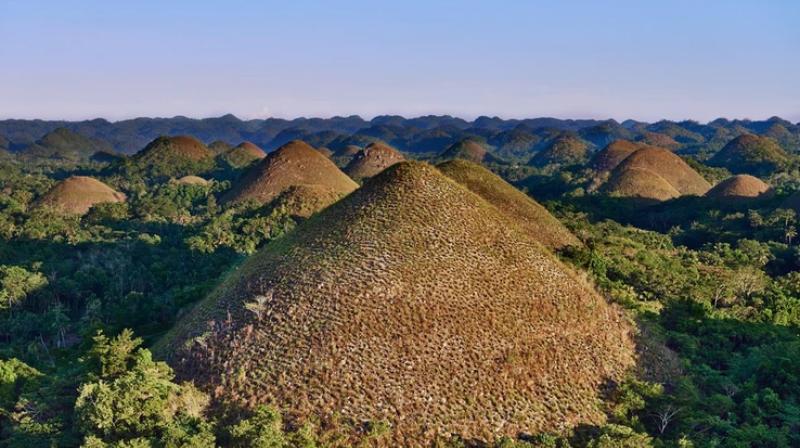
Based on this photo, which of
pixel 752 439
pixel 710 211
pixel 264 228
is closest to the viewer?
pixel 752 439

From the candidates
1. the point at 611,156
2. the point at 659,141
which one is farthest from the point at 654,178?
the point at 659,141

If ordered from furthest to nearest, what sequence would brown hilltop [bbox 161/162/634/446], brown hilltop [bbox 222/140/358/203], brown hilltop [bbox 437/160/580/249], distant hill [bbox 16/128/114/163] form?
distant hill [bbox 16/128/114/163] < brown hilltop [bbox 222/140/358/203] < brown hilltop [bbox 437/160/580/249] < brown hilltop [bbox 161/162/634/446]

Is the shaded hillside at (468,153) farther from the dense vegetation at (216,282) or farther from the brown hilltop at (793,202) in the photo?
the brown hilltop at (793,202)

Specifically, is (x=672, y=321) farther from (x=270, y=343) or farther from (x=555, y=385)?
(x=270, y=343)

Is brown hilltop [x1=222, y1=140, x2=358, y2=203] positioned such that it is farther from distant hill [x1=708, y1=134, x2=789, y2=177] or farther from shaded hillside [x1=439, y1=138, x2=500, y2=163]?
distant hill [x1=708, y1=134, x2=789, y2=177]

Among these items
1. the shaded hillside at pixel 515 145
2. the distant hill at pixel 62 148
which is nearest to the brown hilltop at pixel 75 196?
the distant hill at pixel 62 148

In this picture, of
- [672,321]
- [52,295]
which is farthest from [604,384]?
[52,295]

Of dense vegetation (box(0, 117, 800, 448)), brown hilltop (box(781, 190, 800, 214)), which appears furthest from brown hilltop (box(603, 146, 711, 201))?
brown hilltop (box(781, 190, 800, 214))
